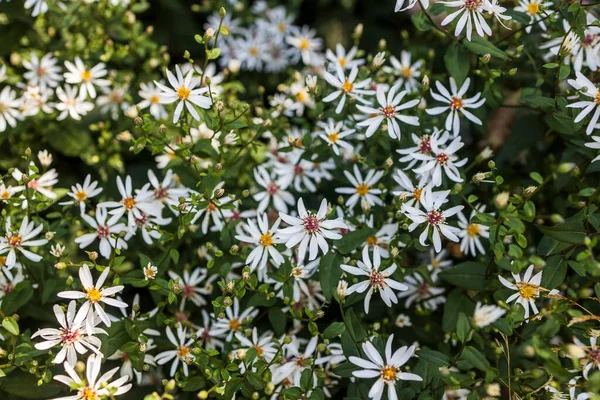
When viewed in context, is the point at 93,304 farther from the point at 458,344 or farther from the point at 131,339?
the point at 458,344

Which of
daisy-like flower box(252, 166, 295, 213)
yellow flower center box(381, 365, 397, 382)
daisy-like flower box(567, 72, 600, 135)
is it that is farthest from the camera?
daisy-like flower box(252, 166, 295, 213)

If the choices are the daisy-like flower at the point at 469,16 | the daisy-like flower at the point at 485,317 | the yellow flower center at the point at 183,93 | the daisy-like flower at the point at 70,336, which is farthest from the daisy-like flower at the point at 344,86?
the daisy-like flower at the point at 70,336

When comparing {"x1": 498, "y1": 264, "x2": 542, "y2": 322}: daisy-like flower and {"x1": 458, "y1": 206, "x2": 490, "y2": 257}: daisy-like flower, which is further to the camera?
{"x1": 458, "y1": 206, "x2": 490, "y2": 257}: daisy-like flower

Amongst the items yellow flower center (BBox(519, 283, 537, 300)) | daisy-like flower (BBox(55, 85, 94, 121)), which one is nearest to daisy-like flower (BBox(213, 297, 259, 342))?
yellow flower center (BBox(519, 283, 537, 300))

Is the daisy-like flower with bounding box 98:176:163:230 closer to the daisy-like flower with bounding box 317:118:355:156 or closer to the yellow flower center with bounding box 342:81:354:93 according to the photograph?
the daisy-like flower with bounding box 317:118:355:156

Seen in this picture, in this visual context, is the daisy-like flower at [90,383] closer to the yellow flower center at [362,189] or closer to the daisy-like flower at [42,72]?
the yellow flower center at [362,189]

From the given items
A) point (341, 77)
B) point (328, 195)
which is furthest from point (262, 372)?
point (341, 77)

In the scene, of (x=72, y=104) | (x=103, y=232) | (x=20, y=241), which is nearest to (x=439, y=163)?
(x=103, y=232)
